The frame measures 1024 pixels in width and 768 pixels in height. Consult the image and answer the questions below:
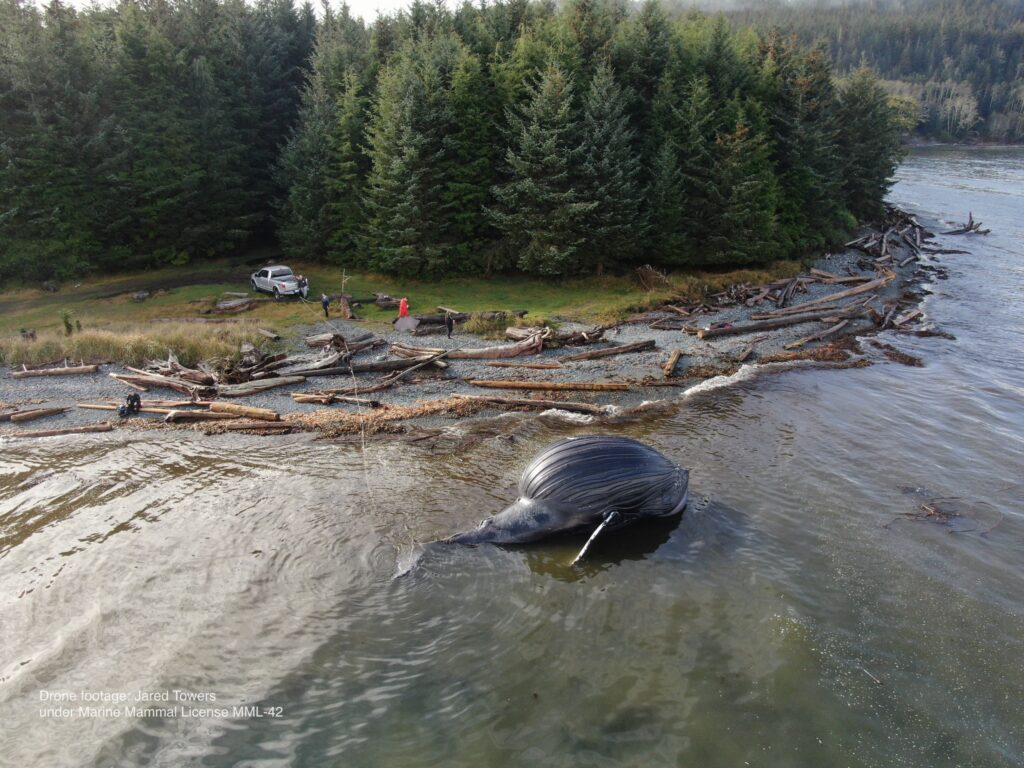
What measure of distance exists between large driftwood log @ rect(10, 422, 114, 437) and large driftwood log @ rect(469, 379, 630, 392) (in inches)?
452

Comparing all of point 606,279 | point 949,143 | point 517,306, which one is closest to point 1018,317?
point 606,279

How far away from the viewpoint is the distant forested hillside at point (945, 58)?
392ft

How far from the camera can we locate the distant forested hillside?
119500 millimetres

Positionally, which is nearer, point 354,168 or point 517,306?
point 517,306

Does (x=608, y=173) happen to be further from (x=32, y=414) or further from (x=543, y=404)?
(x=32, y=414)

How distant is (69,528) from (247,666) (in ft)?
22.1

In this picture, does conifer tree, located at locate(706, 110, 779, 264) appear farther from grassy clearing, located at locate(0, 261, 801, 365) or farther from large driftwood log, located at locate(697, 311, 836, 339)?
large driftwood log, located at locate(697, 311, 836, 339)

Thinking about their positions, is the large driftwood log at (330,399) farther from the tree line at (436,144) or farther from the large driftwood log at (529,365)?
the tree line at (436,144)

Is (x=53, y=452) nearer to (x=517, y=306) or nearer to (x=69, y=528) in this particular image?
(x=69, y=528)

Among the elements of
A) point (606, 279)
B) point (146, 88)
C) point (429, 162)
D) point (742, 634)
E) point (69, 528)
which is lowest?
point (742, 634)

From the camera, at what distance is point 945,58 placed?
14662 centimetres

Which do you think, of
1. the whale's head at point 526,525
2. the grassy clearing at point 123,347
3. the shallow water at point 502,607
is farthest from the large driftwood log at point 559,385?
the grassy clearing at point 123,347

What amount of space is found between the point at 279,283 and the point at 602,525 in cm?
2689

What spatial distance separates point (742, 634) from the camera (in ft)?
34.9
